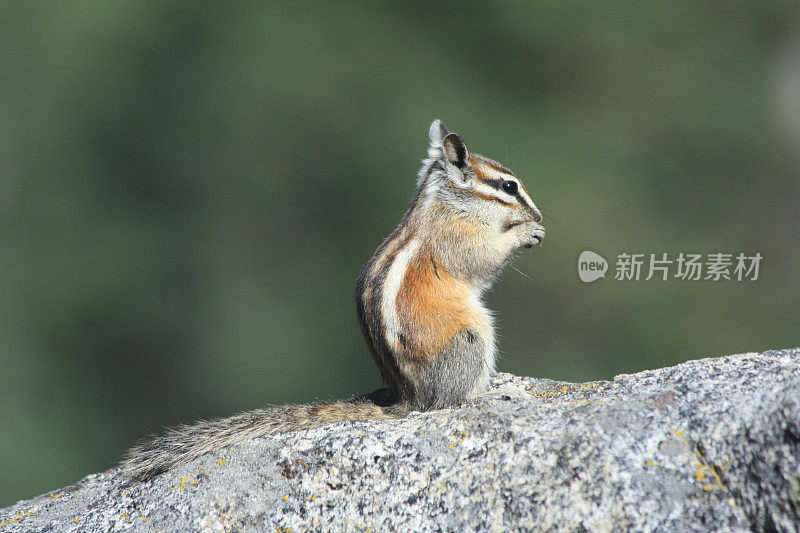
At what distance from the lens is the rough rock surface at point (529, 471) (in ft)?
10.6

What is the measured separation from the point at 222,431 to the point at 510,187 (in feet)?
8.40

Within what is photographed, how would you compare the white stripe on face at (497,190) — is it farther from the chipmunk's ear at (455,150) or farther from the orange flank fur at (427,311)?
the orange flank fur at (427,311)

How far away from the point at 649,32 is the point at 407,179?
6.73 metres

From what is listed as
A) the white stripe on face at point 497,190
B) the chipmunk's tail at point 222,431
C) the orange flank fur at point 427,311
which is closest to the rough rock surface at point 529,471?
the chipmunk's tail at point 222,431

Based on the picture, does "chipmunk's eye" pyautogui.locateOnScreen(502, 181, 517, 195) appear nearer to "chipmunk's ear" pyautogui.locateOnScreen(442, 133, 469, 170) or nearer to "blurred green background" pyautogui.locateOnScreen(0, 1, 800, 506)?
"chipmunk's ear" pyautogui.locateOnScreen(442, 133, 469, 170)

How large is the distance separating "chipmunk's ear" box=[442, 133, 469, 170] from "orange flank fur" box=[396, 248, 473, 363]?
0.92 m

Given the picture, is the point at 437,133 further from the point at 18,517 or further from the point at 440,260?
the point at 18,517

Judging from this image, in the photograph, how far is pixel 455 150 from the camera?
19.8 ft

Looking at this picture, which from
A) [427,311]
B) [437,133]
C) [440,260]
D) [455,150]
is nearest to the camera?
[427,311]

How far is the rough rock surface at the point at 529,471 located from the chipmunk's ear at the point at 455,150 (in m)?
2.03

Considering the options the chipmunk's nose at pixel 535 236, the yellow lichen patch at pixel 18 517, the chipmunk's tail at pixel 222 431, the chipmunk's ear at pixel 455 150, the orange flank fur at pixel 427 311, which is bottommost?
the yellow lichen patch at pixel 18 517

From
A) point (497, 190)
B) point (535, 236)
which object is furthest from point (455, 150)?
point (535, 236)

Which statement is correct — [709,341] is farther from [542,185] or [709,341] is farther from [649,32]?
[649,32]

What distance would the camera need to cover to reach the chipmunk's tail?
4418 mm
